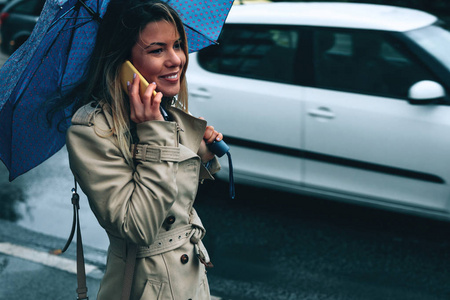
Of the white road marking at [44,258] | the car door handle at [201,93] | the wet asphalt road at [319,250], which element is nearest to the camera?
the wet asphalt road at [319,250]

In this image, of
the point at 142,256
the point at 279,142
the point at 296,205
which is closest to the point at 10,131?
the point at 142,256

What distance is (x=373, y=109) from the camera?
4.17 metres

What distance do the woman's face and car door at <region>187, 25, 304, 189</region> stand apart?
2725mm

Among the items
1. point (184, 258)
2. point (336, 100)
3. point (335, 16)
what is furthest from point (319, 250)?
point (184, 258)

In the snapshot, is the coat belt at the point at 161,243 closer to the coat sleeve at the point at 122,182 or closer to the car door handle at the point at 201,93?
the coat sleeve at the point at 122,182

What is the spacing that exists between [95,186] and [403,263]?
293 cm

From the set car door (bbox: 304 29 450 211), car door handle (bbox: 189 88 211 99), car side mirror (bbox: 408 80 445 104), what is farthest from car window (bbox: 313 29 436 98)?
car door handle (bbox: 189 88 211 99)

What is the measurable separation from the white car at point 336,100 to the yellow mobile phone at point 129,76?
2795 mm

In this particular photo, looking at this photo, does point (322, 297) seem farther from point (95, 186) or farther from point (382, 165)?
point (95, 186)

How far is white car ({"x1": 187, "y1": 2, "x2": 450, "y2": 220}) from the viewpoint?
407 cm

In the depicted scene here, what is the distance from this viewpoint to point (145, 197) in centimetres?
159

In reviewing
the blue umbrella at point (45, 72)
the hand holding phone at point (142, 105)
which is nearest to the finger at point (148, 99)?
the hand holding phone at point (142, 105)

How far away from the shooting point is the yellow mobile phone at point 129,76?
165 cm

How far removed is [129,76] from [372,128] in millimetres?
2830
